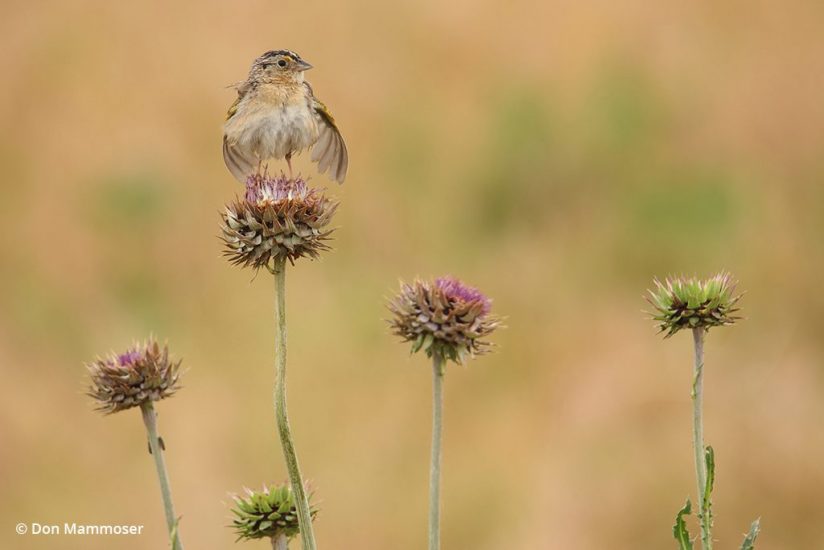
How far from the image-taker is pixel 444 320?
3.62 m

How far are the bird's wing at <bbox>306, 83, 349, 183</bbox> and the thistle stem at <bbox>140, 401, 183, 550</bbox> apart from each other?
1787 mm

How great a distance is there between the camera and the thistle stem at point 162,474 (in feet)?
10.0

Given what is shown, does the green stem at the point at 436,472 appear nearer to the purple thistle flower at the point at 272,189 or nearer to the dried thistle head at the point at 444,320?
the dried thistle head at the point at 444,320

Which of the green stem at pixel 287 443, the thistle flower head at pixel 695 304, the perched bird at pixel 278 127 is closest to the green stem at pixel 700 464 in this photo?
the thistle flower head at pixel 695 304

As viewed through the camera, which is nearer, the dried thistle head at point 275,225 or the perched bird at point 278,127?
the dried thistle head at point 275,225

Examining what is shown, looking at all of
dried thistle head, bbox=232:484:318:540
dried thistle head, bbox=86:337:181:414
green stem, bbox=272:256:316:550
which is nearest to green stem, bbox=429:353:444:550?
green stem, bbox=272:256:316:550

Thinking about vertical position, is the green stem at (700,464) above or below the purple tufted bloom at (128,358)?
below

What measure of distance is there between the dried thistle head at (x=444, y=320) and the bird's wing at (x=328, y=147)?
5.06 ft

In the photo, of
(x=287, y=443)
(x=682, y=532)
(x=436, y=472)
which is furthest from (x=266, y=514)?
(x=682, y=532)

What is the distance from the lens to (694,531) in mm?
9195

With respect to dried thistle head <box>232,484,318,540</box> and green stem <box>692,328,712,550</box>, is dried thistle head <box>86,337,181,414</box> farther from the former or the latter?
green stem <box>692,328,712,550</box>

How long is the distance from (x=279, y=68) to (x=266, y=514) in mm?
2696

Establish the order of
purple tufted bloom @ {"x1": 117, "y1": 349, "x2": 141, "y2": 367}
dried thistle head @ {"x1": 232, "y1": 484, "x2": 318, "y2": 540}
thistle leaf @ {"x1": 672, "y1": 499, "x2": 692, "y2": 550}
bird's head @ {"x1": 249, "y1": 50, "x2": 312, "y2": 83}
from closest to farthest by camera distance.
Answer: thistle leaf @ {"x1": 672, "y1": 499, "x2": 692, "y2": 550}, dried thistle head @ {"x1": 232, "y1": 484, "x2": 318, "y2": 540}, purple tufted bloom @ {"x1": 117, "y1": 349, "x2": 141, "y2": 367}, bird's head @ {"x1": 249, "y1": 50, "x2": 312, "y2": 83}

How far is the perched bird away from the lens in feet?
16.7
